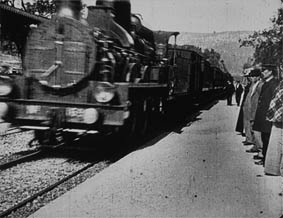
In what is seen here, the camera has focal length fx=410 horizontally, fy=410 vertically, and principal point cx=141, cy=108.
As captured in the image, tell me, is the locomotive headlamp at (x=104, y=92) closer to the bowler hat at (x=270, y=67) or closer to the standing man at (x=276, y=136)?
the bowler hat at (x=270, y=67)

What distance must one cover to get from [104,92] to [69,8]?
1892mm

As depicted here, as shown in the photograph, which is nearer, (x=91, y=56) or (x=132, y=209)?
(x=132, y=209)

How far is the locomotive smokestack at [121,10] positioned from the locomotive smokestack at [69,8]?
1.51 m

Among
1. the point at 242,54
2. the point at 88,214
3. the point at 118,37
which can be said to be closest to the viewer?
the point at 88,214

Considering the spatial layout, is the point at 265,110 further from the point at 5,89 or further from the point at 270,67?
the point at 5,89

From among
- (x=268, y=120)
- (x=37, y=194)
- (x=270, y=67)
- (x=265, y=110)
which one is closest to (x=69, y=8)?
(x=270, y=67)

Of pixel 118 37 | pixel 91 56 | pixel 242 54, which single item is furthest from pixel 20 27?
pixel 242 54

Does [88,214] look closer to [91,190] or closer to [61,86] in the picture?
[91,190]

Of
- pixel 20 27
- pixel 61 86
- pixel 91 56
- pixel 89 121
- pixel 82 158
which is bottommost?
pixel 82 158

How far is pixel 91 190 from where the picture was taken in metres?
4.96

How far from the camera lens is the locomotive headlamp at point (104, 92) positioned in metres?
7.28

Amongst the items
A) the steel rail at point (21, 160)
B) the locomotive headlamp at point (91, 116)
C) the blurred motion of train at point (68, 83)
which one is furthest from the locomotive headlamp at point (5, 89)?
the locomotive headlamp at point (91, 116)

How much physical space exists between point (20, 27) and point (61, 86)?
650 inches

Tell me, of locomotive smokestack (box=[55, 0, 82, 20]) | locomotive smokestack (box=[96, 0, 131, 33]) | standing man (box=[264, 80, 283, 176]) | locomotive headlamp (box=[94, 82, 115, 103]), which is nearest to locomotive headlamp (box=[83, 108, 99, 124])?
locomotive headlamp (box=[94, 82, 115, 103])
